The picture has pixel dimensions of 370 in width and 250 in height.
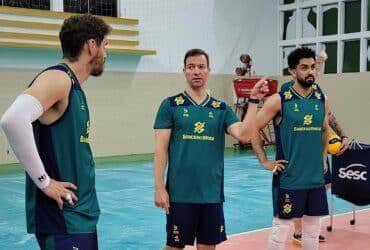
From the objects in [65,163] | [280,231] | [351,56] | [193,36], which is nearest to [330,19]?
[351,56]

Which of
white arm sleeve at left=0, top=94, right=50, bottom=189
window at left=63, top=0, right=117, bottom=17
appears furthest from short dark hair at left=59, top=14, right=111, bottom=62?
window at left=63, top=0, right=117, bottom=17

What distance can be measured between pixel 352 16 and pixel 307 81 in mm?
13299

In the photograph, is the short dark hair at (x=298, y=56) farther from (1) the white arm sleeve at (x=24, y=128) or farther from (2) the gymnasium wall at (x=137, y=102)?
(2) the gymnasium wall at (x=137, y=102)

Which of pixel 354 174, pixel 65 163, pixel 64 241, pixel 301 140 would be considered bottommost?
pixel 354 174

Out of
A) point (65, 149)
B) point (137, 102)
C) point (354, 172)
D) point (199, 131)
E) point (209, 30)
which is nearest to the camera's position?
point (65, 149)

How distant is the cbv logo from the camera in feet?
18.4

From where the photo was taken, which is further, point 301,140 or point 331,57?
point 331,57

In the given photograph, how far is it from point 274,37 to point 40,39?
8.74 metres

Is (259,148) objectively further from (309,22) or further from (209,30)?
(309,22)

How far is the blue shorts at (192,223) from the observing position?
3553 mm

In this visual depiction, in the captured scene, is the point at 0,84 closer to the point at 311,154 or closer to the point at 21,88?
the point at 21,88

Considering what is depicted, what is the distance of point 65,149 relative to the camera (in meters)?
2.42

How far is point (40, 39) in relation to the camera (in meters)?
13.0

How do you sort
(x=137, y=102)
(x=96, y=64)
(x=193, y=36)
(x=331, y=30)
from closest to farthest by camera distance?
(x=96, y=64) < (x=137, y=102) < (x=193, y=36) < (x=331, y=30)
